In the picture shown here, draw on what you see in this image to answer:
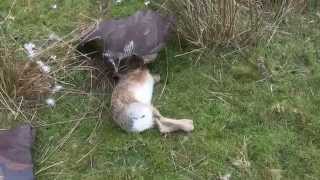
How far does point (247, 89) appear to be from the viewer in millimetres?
3475

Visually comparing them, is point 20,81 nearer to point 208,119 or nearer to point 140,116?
point 140,116

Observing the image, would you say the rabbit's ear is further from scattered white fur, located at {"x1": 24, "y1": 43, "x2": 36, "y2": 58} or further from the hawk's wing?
scattered white fur, located at {"x1": 24, "y1": 43, "x2": 36, "y2": 58}

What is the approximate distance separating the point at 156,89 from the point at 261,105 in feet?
2.00

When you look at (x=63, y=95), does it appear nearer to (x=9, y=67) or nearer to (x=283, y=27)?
(x=9, y=67)

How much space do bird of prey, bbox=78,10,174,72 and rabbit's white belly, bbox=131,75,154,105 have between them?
15 cm

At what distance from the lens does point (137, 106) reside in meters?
3.15

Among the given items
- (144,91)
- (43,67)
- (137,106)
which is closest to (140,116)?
(137,106)

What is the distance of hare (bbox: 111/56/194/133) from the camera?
316cm

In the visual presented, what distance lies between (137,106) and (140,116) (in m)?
0.05

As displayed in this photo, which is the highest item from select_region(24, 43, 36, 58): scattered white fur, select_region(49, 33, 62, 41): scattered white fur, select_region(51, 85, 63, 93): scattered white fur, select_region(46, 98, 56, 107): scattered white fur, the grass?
select_region(24, 43, 36, 58): scattered white fur

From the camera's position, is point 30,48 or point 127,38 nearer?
point 127,38

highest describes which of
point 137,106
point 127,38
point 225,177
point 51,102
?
point 127,38

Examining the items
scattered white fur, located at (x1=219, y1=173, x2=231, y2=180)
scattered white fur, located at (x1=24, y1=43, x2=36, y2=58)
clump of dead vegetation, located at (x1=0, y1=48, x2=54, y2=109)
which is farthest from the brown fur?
scattered white fur, located at (x1=24, y1=43, x2=36, y2=58)

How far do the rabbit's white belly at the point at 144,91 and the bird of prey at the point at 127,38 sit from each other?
0.15m
